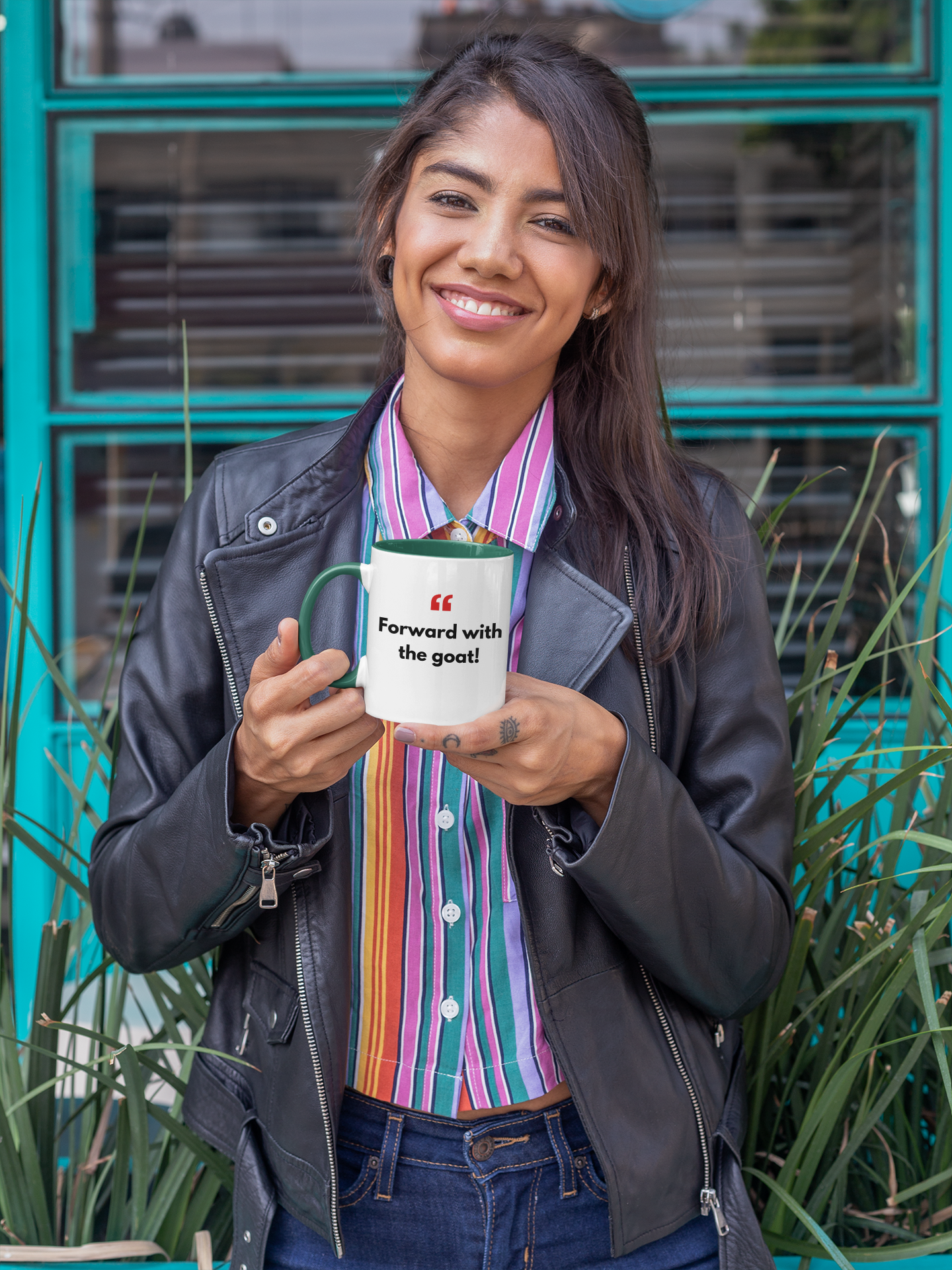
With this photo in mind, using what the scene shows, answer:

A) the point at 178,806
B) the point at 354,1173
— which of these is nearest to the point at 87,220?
the point at 178,806

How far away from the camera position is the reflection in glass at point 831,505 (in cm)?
283

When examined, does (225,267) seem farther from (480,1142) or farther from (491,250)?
(480,1142)

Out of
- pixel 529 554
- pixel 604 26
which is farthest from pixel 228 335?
pixel 529 554

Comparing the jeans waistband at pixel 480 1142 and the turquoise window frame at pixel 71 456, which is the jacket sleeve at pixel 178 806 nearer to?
the jeans waistband at pixel 480 1142

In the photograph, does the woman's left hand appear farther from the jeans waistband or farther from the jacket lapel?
the jeans waistband

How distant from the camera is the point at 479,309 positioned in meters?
1.13

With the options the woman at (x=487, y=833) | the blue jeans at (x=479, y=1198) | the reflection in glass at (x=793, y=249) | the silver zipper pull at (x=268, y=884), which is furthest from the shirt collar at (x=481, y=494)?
the reflection in glass at (x=793, y=249)

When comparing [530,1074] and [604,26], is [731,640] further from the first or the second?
[604,26]

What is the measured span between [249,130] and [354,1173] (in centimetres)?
249

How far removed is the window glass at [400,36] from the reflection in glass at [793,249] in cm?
16

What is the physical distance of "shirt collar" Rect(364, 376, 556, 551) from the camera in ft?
3.92

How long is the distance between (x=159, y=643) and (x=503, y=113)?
64cm

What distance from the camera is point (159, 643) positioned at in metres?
1.20

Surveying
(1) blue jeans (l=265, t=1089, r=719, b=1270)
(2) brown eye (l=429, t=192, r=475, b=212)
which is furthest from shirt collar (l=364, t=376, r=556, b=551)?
(1) blue jeans (l=265, t=1089, r=719, b=1270)
